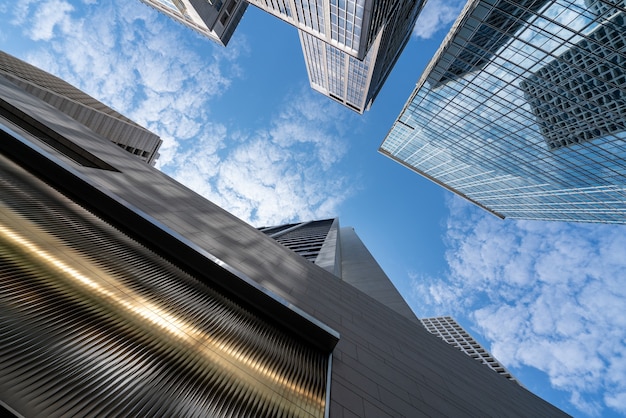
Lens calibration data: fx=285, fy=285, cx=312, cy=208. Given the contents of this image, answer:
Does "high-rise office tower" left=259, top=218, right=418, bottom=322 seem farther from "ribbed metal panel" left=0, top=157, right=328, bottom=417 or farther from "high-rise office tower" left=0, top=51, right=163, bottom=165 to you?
"high-rise office tower" left=0, top=51, right=163, bottom=165

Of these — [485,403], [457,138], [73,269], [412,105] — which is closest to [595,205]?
[457,138]

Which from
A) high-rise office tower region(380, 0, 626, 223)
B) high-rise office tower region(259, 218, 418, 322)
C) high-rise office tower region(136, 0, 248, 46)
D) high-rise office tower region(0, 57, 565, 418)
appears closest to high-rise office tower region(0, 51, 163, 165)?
high-rise office tower region(0, 57, 565, 418)

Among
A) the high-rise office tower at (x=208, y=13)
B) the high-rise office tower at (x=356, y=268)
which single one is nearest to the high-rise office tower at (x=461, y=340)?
the high-rise office tower at (x=356, y=268)

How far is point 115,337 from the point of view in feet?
16.9

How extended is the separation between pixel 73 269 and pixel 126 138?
111 ft

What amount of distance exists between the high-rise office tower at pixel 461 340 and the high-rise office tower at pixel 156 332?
69081 mm

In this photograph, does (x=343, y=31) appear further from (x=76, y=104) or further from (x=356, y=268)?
(x=356, y=268)

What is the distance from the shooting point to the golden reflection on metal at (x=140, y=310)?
564 cm

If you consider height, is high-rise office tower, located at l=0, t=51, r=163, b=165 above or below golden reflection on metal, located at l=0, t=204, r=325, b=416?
below

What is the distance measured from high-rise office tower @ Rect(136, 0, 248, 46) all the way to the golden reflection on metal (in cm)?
6934

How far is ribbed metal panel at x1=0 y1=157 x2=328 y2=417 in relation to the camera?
405cm

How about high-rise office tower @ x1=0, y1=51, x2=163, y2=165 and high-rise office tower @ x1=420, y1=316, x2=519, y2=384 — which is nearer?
high-rise office tower @ x1=0, y1=51, x2=163, y2=165

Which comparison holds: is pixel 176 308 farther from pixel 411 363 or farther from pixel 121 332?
pixel 411 363

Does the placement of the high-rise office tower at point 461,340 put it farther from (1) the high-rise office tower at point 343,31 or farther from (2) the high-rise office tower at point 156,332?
(1) the high-rise office tower at point 343,31
